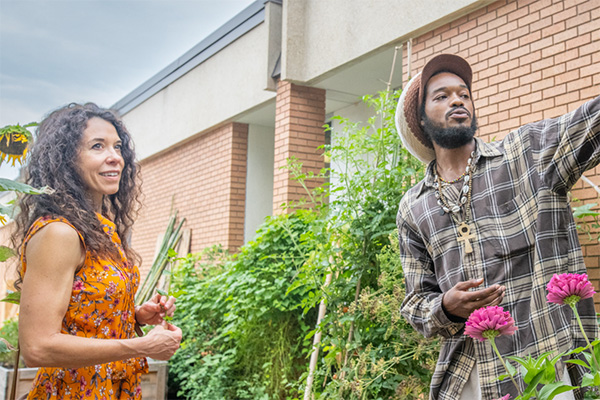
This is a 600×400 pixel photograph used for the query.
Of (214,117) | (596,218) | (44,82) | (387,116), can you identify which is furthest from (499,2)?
(44,82)

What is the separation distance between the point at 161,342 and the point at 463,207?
1102 mm

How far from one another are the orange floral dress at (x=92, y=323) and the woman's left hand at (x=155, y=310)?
0.15 m

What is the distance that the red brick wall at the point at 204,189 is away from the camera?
26.5 feet

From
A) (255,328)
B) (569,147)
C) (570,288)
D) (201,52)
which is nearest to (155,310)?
(570,288)

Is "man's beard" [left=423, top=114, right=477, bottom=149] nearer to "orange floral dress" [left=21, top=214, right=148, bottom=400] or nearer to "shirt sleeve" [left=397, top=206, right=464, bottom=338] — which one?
"shirt sleeve" [left=397, top=206, right=464, bottom=338]

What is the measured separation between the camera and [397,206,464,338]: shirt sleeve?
2.00 m

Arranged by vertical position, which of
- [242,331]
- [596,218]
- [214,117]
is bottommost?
[242,331]

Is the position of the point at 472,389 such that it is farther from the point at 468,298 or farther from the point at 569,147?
the point at 569,147

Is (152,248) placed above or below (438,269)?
above

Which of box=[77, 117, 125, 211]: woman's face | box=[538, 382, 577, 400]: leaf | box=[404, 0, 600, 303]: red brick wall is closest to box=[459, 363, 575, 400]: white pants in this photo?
box=[538, 382, 577, 400]: leaf

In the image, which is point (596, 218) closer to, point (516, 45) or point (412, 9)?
point (516, 45)

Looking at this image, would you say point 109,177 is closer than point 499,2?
Yes

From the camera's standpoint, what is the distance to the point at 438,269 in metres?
2.15

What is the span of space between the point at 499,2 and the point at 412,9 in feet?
2.68
